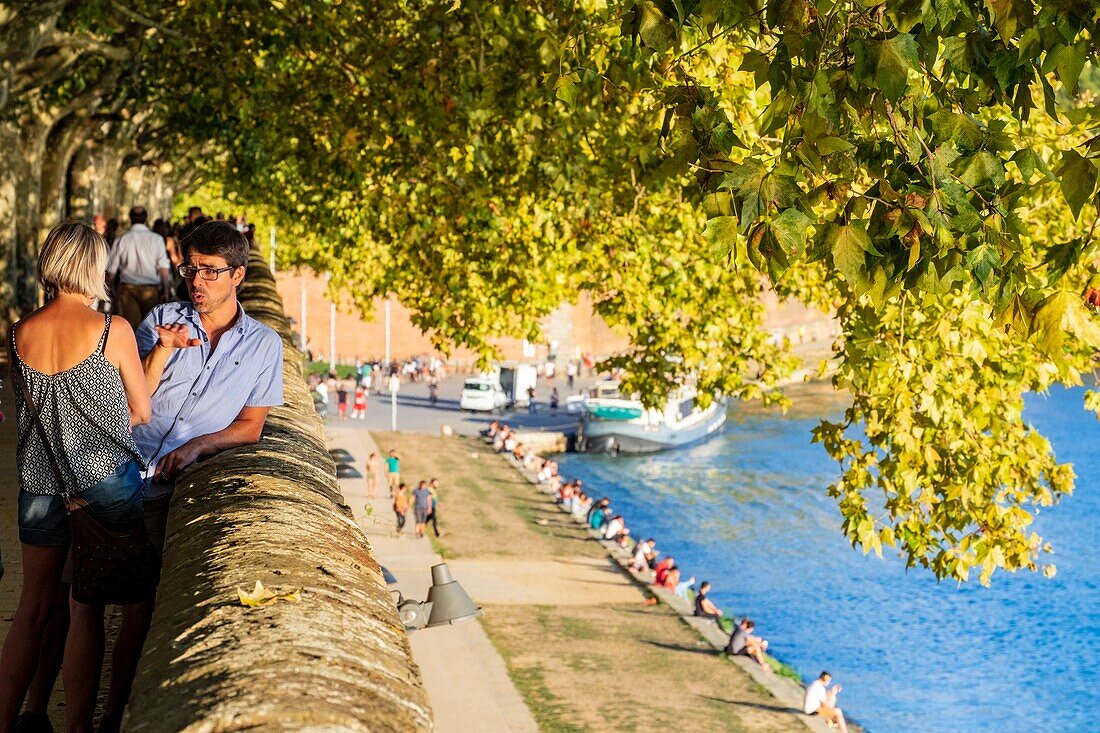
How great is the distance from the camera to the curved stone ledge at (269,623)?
8.49 ft

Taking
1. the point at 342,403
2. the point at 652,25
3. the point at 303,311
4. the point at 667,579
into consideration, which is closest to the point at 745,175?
the point at 652,25

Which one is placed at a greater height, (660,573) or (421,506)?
(421,506)

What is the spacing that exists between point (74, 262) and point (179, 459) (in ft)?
2.77

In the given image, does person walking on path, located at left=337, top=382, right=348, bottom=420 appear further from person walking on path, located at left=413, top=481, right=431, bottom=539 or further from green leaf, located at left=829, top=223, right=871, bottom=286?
green leaf, located at left=829, top=223, right=871, bottom=286

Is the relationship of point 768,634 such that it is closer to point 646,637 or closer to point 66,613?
point 646,637

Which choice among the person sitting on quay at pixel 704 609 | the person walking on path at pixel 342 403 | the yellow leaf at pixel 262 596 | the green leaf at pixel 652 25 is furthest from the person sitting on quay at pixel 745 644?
the person walking on path at pixel 342 403

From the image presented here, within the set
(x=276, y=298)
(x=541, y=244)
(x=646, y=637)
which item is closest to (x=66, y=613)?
(x=276, y=298)

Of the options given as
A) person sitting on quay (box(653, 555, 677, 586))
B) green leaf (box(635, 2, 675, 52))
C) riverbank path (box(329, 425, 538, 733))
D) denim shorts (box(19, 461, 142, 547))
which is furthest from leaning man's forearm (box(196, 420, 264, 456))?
person sitting on quay (box(653, 555, 677, 586))

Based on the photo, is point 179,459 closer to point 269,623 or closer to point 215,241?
point 215,241

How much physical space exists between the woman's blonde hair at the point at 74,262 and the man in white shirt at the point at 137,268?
8.28 metres

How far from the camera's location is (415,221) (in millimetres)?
16359

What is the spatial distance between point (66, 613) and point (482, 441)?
163 feet

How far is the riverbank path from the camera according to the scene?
60.9 feet

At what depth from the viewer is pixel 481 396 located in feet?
205
